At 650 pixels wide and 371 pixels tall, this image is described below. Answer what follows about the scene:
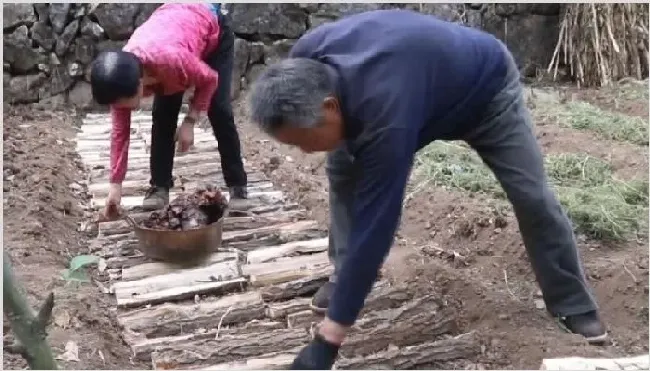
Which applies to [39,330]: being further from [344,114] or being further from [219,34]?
[219,34]

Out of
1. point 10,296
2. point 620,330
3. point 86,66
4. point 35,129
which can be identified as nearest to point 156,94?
point 10,296

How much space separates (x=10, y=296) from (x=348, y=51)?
3.58 ft

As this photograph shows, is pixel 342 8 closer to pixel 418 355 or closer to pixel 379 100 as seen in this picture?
pixel 418 355

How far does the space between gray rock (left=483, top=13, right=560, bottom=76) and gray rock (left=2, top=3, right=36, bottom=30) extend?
4.03m

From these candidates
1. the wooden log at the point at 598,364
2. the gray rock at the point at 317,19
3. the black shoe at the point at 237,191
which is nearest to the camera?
the wooden log at the point at 598,364

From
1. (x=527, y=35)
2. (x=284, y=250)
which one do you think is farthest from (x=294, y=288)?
(x=527, y=35)

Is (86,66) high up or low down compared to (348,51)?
down

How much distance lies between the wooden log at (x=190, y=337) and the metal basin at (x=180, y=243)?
1.62 feet

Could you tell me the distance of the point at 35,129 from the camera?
616 centimetres

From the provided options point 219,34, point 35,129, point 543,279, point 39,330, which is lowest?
point 35,129

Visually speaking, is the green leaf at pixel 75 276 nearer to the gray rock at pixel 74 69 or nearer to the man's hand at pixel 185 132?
the man's hand at pixel 185 132

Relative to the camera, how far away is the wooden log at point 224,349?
8.98 ft

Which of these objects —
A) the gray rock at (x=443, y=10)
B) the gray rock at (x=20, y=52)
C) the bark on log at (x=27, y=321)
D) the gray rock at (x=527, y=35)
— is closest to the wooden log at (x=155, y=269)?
the bark on log at (x=27, y=321)

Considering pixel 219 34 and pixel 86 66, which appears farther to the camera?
pixel 86 66
